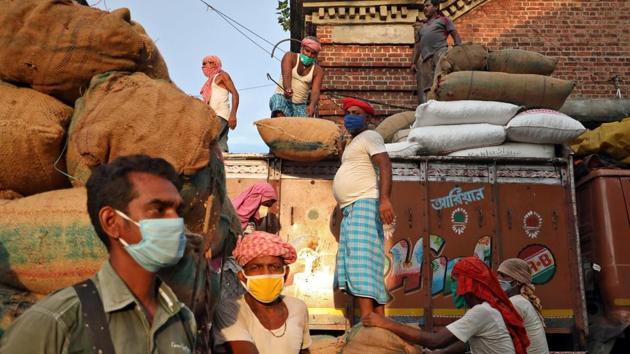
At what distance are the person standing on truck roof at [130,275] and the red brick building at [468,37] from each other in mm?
8781

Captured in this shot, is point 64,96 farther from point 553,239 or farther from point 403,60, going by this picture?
point 403,60

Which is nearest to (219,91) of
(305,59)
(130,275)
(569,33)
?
(305,59)

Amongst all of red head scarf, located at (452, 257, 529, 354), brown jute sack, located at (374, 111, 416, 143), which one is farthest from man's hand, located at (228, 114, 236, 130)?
red head scarf, located at (452, 257, 529, 354)

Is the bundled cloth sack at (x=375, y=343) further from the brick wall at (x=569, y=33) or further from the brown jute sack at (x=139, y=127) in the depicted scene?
the brick wall at (x=569, y=33)

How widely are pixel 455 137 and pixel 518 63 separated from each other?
1.77 m

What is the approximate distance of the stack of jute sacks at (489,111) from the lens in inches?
264

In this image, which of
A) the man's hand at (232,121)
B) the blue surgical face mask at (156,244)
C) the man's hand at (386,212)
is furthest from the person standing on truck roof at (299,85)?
the blue surgical face mask at (156,244)

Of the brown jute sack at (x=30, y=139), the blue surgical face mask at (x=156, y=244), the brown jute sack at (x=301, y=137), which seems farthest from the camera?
the brown jute sack at (x=301, y=137)

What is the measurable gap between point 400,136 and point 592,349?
2731mm

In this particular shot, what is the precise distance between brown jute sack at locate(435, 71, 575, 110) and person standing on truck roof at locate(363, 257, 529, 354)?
3.27 m

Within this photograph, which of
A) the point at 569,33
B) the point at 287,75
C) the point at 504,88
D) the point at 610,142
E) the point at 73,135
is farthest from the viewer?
the point at 569,33

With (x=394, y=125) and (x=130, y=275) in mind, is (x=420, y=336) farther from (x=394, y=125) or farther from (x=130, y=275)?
(x=394, y=125)

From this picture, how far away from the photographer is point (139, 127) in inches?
110

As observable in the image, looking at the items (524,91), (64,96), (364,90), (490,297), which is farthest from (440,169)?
(364,90)
